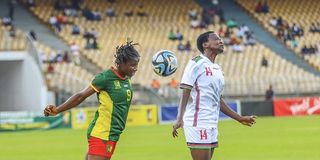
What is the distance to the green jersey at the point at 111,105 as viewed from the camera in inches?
355

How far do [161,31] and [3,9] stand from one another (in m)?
9.55

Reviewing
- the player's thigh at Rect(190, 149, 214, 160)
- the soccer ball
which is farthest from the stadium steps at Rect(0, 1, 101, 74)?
the player's thigh at Rect(190, 149, 214, 160)

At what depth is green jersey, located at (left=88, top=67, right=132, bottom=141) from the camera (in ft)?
29.6

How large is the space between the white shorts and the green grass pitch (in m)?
7.67

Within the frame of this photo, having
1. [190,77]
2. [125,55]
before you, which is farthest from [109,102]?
[190,77]

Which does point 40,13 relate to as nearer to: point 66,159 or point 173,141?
point 173,141

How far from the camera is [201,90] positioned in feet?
30.6

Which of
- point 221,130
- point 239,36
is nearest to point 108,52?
point 239,36

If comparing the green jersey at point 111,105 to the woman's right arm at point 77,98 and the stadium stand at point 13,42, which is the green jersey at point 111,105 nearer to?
the woman's right arm at point 77,98

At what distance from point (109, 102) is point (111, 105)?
0.04 m

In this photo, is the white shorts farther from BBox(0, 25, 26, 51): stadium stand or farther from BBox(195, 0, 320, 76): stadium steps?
BBox(195, 0, 320, 76): stadium steps

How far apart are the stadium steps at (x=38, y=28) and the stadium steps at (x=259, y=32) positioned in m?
11.8

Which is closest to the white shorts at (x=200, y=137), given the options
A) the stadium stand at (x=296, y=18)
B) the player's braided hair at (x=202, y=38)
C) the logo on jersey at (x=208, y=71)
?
the logo on jersey at (x=208, y=71)

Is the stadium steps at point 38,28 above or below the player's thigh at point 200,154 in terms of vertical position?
above
